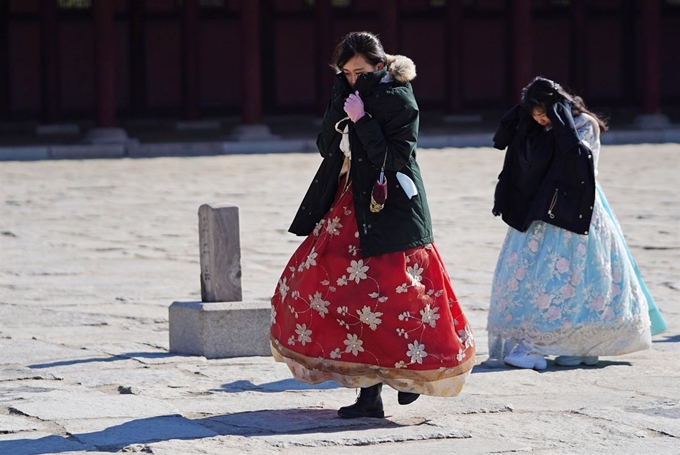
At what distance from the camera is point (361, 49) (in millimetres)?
4891

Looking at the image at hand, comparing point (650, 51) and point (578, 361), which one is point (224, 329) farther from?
point (650, 51)

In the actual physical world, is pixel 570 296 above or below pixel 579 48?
below

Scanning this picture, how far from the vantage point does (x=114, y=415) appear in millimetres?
4965

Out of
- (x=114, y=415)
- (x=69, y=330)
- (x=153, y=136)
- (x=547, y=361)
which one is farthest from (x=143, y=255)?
(x=153, y=136)

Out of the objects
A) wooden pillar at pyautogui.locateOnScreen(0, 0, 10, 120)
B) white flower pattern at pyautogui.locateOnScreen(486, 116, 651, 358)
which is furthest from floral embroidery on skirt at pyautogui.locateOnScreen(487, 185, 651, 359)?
wooden pillar at pyautogui.locateOnScreen(0, 0, 10, 120)

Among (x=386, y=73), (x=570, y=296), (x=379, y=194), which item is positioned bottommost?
(x=570, y=296)

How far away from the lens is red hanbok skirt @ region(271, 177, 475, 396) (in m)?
4.84

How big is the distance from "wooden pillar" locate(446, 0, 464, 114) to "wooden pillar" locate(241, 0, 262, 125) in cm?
340

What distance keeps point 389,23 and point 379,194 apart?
14828mm

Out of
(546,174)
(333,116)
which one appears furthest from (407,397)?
(546,174)

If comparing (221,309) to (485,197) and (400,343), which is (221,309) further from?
(485,197)

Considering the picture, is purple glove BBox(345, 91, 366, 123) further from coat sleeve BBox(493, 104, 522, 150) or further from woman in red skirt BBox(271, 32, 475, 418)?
coat sleeve BBox(493, 104, 522, 150)

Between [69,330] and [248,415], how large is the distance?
2.27 metres

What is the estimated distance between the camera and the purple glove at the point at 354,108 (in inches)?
192
